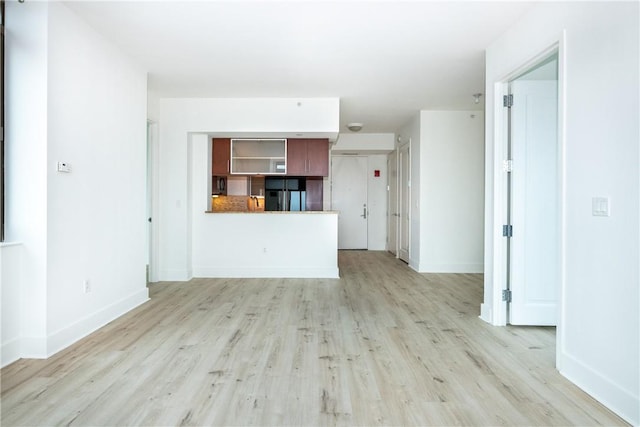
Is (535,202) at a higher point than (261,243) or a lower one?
higher

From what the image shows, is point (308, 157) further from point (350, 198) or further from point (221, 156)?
point (350, 198)

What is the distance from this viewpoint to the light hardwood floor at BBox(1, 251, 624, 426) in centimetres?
195

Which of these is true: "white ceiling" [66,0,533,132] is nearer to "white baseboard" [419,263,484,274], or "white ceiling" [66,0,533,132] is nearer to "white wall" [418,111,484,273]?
"white wall" [418,111,484,273]

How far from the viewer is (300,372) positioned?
2.44 m

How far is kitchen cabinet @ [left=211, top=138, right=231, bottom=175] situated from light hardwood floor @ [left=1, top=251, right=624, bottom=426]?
8.33 ft

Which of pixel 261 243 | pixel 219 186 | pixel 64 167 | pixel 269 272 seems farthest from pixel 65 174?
pixel 219 186

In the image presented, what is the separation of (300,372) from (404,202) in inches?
218

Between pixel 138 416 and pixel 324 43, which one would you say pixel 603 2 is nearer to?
pixel 324 43

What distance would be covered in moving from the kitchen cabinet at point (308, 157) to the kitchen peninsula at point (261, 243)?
2.54 feet

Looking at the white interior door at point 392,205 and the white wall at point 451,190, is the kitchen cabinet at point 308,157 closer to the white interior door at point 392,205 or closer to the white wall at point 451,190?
the white wall at point 451,190

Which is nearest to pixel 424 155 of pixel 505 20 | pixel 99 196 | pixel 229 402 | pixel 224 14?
pixel 505 20

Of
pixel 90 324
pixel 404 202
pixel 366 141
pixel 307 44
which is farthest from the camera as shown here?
pixel 366 141

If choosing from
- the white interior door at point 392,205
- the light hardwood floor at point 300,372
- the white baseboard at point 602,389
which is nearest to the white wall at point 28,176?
the light hardwood floor at point 300,372

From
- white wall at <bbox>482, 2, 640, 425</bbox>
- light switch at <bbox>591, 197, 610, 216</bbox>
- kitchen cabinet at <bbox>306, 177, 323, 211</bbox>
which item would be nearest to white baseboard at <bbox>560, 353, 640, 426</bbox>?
white wall at <bbox>482, 2, 640, 425</bbox>
